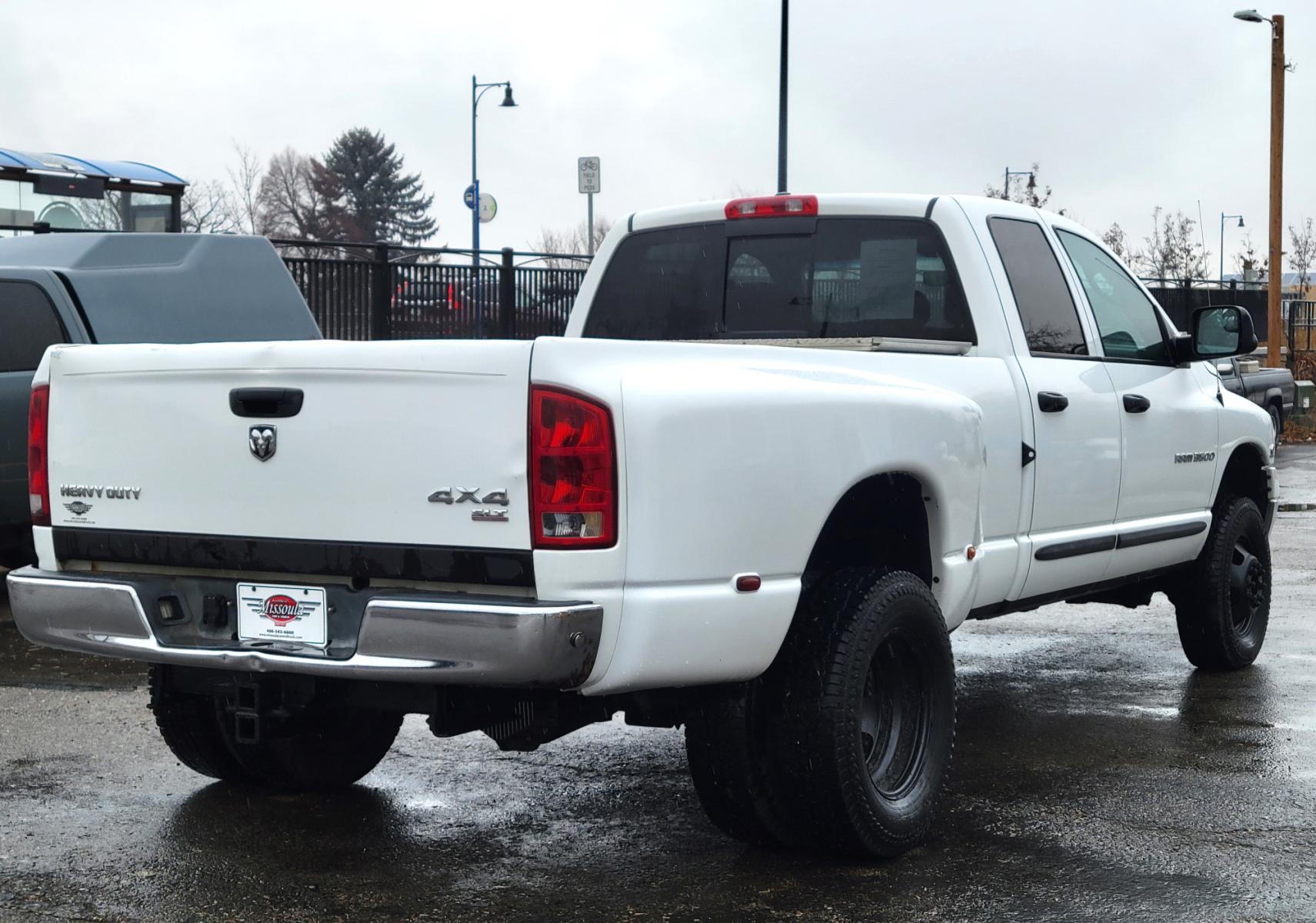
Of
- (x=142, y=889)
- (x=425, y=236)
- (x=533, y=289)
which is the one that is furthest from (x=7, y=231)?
(x=425, y=236)

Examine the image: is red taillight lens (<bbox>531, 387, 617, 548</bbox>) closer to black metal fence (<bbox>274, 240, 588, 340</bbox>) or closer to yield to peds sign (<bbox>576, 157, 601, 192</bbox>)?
black metal fence (<bbox>274, 240, 588, 340</bbox>)

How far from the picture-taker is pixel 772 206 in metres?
6.20

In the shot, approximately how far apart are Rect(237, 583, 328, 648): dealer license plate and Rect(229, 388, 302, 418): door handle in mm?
427

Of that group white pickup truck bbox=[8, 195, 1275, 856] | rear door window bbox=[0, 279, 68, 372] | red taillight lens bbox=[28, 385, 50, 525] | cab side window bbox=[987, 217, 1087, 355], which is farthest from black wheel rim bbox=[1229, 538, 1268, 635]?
rear door window bbox=[0, 279, 68, 372]

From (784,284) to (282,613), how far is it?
2589 millimetres

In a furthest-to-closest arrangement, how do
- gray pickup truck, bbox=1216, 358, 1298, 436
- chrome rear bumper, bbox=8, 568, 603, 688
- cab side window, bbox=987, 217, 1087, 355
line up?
gray pickup truck, bbox=1216, 358, 1298, 436 → cab side window, bbox=987, 217, 1087, 355 → chrome rear bumper, bbox=8, 568, 603, 688

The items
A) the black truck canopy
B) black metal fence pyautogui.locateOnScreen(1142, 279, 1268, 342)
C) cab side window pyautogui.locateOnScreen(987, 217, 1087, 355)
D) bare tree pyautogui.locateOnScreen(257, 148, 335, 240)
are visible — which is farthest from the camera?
bare tree pyautogui.locateOnScreen(257, 148, 335, 240)

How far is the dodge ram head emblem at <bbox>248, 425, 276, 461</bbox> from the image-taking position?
4.23 metres

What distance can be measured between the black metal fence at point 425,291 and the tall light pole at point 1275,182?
12433 mm

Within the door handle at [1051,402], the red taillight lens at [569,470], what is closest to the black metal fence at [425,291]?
the door handle at [1051,402]

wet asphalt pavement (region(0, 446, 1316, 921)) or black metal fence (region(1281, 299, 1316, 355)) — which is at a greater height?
black metal fence (region(1281, 299, 1316, 355))

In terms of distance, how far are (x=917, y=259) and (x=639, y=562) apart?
2386 millimetres

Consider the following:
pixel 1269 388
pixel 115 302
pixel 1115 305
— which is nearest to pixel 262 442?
pixel 1115 305

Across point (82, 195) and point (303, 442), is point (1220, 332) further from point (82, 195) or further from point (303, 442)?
point (82, 195)
